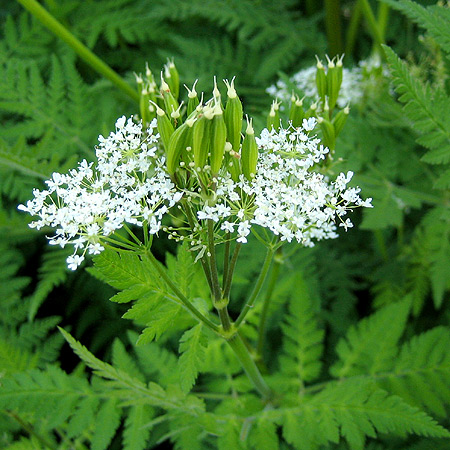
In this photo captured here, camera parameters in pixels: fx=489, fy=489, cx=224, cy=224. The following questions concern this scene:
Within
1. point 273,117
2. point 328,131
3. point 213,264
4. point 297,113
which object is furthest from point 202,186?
point 328,131

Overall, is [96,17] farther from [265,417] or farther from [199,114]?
[265,417]

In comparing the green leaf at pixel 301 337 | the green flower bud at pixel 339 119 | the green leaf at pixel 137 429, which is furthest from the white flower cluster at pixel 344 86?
the green leaf at pixel 137 429

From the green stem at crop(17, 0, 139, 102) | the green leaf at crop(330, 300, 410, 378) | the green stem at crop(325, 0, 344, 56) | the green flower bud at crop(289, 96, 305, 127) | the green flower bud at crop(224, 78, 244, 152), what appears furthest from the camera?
the green stem at crop(325, 0, 344, 56)

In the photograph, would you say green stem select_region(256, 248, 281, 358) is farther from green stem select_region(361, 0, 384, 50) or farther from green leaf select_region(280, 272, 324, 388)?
green stem select_region(361, 0, 384, 50)

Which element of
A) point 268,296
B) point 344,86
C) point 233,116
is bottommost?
point 268,296

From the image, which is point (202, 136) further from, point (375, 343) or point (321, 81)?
point (375, 343)

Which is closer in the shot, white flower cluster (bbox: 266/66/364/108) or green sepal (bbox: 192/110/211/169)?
green sepal (bbox: 192/110/211/169)

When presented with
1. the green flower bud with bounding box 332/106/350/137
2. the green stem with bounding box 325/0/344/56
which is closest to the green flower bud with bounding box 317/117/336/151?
the green flower bud with bounding box 332/106/350/137
